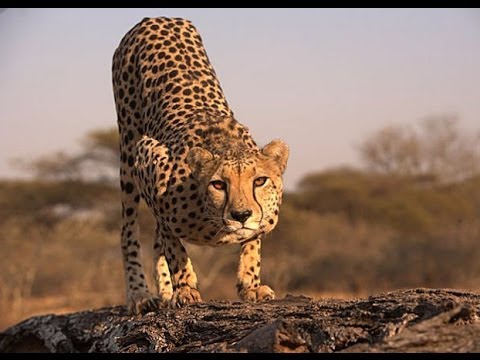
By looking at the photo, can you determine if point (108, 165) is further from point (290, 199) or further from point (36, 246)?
point (290, 199)

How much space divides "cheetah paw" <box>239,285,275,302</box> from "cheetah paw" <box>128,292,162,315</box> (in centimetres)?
59

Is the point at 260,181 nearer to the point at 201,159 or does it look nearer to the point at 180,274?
the point at 201,159

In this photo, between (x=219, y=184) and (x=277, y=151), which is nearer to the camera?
(x=219, y=184)

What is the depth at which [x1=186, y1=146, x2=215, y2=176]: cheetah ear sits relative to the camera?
4.88 m

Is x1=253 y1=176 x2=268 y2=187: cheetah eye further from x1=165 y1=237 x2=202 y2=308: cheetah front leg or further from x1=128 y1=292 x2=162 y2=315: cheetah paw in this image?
x1=128 y1=292 x2=162 y2=315: cheetah paw

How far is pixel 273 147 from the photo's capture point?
497 centimetres

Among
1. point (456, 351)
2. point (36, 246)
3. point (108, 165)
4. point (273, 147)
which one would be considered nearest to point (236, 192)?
point (273, 147)

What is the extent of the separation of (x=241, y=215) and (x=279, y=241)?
55.3 feet

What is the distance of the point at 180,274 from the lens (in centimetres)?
514

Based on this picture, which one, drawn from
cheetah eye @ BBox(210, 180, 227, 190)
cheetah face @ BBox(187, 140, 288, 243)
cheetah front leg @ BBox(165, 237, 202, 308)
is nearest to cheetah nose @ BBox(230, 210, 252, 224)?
cheetah face @ BBox(187, 140, 288, 243)

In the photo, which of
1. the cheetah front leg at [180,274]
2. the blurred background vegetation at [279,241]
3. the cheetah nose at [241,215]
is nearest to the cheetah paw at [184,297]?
the cheetah front leg at [180,274]

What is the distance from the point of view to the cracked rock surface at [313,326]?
3191mm

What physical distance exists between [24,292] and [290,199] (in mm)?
6046

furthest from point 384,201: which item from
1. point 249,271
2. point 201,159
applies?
point 201,159
